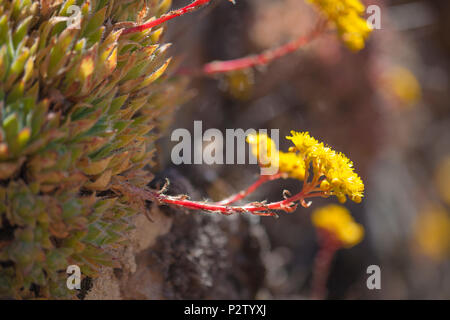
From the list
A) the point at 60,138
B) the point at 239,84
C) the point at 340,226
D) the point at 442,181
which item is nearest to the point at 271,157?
the point at 60,138

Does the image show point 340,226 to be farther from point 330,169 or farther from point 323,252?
point 330,169

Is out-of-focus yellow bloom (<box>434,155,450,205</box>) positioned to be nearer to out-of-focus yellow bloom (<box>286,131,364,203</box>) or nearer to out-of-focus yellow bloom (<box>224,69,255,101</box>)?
out-of-focus yellow bloom (<box>224,69,255,101</box>)

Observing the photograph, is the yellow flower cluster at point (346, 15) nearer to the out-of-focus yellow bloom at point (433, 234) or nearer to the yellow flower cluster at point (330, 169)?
the yellow flower cluster at point (330, 169)

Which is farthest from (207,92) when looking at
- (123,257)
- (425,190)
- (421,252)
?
(425,190)

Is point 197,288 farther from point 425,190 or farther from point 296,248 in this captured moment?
point 425,190

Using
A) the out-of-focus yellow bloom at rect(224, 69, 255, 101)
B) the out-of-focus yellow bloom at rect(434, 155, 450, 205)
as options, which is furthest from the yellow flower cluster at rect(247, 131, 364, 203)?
the out-of-focus yellow bloom at rect(434, 155, 450, 205)
